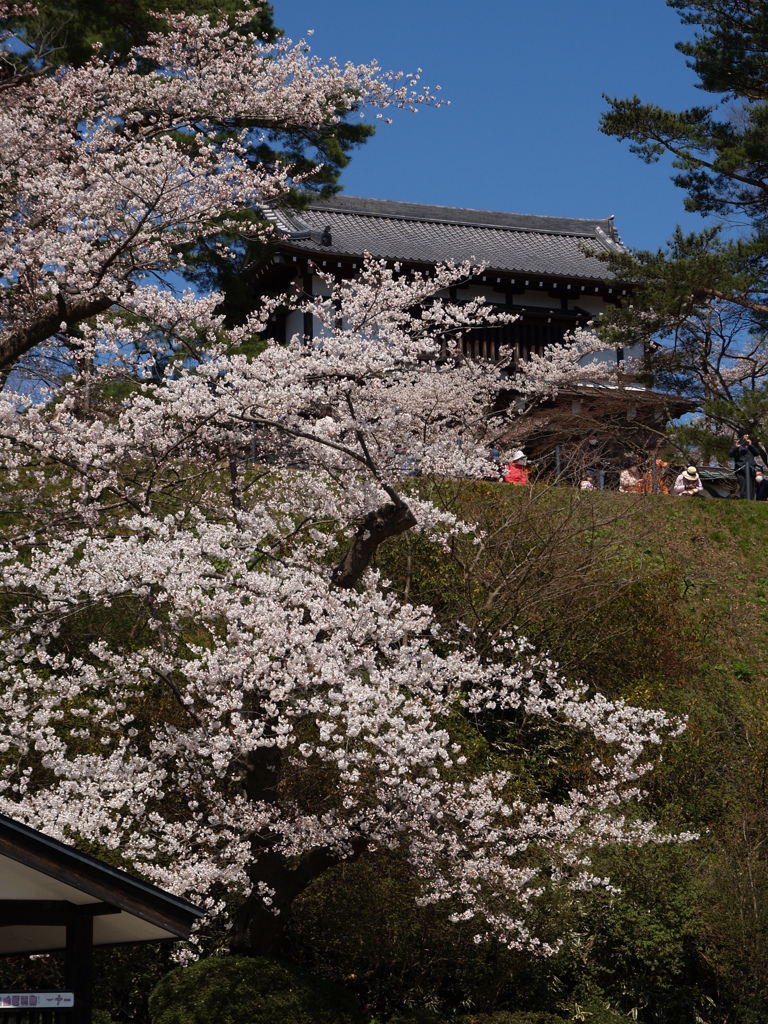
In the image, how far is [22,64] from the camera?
11492 millimetres

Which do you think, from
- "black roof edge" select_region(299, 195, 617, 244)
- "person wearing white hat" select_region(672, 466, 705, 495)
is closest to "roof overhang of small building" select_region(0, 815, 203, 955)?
"person wearing white hat" select_region(672, 466, 705, 495)

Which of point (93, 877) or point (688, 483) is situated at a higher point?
point (688, 483)

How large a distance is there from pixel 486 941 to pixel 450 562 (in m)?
4.86

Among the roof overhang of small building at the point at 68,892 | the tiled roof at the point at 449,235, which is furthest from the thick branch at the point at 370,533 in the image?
the tiled roof at the point at 449,235

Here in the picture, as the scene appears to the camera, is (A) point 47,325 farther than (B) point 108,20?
No

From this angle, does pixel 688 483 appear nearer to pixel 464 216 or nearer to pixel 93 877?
pixel 464 216

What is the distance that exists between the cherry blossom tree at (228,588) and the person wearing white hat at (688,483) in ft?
25.2

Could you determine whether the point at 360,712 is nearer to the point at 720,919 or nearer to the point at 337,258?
the point at 720,919

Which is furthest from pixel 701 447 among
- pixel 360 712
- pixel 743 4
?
pixel 360 712

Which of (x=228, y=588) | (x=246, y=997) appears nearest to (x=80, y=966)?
(x=246, y=997)

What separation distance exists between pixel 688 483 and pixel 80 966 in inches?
587

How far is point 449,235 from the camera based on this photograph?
80.2 feet

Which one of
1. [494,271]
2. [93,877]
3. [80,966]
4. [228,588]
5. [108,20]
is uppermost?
[494,271]

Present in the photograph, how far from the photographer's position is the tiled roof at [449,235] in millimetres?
21625
